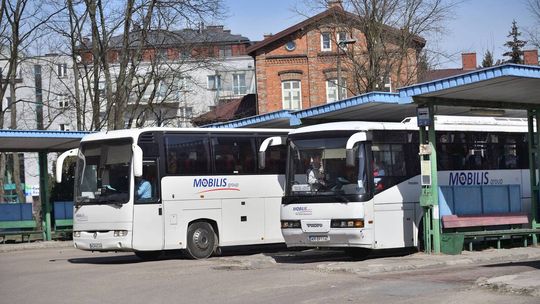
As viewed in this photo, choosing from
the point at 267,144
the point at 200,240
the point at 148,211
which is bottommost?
the point at 200,240

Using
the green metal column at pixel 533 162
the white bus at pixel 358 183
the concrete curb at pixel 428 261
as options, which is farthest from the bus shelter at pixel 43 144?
the green metal column at pixel 533 162

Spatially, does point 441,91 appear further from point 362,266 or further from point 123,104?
point 123,104

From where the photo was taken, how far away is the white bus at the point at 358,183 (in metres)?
17.1

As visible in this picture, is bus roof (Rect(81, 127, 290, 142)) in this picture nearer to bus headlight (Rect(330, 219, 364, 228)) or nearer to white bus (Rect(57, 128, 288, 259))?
white bus (Rect(57, 128, 288, 259))

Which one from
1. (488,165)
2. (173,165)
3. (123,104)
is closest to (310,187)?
(173,165)

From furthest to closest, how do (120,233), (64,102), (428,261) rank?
(64,102) < (120,233) < (428,261)

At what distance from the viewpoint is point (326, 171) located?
57.3ft

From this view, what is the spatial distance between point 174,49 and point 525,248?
2318 cm

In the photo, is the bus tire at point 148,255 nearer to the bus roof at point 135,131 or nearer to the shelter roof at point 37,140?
the bus roof at point 135,131

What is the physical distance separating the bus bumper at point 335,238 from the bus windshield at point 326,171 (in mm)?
738

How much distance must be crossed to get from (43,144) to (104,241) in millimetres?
10443

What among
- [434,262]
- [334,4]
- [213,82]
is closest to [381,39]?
[334,4]

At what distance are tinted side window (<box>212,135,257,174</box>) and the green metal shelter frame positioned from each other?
15.9 feet

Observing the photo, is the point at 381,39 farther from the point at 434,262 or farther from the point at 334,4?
the point at 434,262
